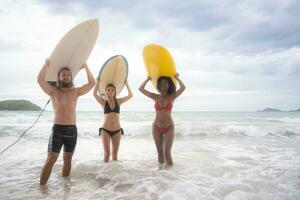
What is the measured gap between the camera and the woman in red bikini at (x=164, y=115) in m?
5.50

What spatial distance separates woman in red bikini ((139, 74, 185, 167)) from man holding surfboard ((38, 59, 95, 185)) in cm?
167

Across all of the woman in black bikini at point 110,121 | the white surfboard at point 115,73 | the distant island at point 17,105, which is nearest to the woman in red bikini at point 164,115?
the woman in black bikini at point 110,121

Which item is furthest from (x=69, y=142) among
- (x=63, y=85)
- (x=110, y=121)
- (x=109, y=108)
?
(x=109, y=108)

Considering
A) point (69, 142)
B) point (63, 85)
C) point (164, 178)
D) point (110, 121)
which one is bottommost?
point (164, 178)

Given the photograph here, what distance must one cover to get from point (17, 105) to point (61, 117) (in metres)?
41.7

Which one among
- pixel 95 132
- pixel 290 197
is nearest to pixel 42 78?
pixel 290 197

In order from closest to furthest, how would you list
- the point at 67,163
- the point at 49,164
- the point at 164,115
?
1. the point at 49,164
2. the point at 67,163
3. the point at 164,115

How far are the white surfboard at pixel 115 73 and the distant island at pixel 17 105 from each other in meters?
38.8

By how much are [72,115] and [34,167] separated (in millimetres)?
2369

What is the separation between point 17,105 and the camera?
41.7 m

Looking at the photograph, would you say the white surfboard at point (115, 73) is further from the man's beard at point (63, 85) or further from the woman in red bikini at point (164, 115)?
the man's beard at point (63, 85)

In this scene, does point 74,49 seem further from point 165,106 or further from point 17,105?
point 17,105

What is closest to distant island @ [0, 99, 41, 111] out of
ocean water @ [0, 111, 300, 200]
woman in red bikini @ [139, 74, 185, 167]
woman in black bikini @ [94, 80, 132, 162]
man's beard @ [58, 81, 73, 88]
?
ocean water @ [0, 111, 300, 200]

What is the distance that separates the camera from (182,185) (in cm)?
448
